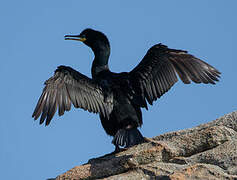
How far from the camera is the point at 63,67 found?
25.9 feet

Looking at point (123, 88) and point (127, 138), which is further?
point (123, 88)

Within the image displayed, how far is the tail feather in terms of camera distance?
7.22 m

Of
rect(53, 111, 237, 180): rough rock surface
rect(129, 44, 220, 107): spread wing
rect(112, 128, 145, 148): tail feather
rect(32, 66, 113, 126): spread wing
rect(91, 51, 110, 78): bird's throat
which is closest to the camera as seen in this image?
rect(53, 111, 237, 180): rough rock surface

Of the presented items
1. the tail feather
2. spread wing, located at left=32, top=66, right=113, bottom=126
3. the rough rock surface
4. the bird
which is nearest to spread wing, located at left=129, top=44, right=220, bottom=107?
the bird

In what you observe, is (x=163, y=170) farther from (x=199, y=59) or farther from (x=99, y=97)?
(x=199, y=59)

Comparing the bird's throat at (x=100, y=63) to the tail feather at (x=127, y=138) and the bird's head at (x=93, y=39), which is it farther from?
the tail feather at (x=127, y=138)

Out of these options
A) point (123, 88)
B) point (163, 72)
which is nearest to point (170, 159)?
point (123, 88)

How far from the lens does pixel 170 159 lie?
6359 mm

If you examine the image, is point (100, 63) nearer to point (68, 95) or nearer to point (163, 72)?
point (163, 72)

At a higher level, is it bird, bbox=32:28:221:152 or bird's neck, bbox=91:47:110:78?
bird's neck, bbox=91:47:110:78

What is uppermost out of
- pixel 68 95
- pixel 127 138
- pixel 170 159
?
pixel 68 95

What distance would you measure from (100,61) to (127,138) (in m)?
2.14

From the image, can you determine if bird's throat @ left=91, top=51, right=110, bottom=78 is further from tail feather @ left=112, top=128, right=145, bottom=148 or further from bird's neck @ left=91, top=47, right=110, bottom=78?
tail feather @ left=112, top=128, right=145, bottom=148

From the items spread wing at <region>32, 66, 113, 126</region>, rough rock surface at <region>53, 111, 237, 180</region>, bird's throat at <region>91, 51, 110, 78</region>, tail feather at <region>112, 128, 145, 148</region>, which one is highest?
bird's throat at <region>91, 51, 110, 78</region>
